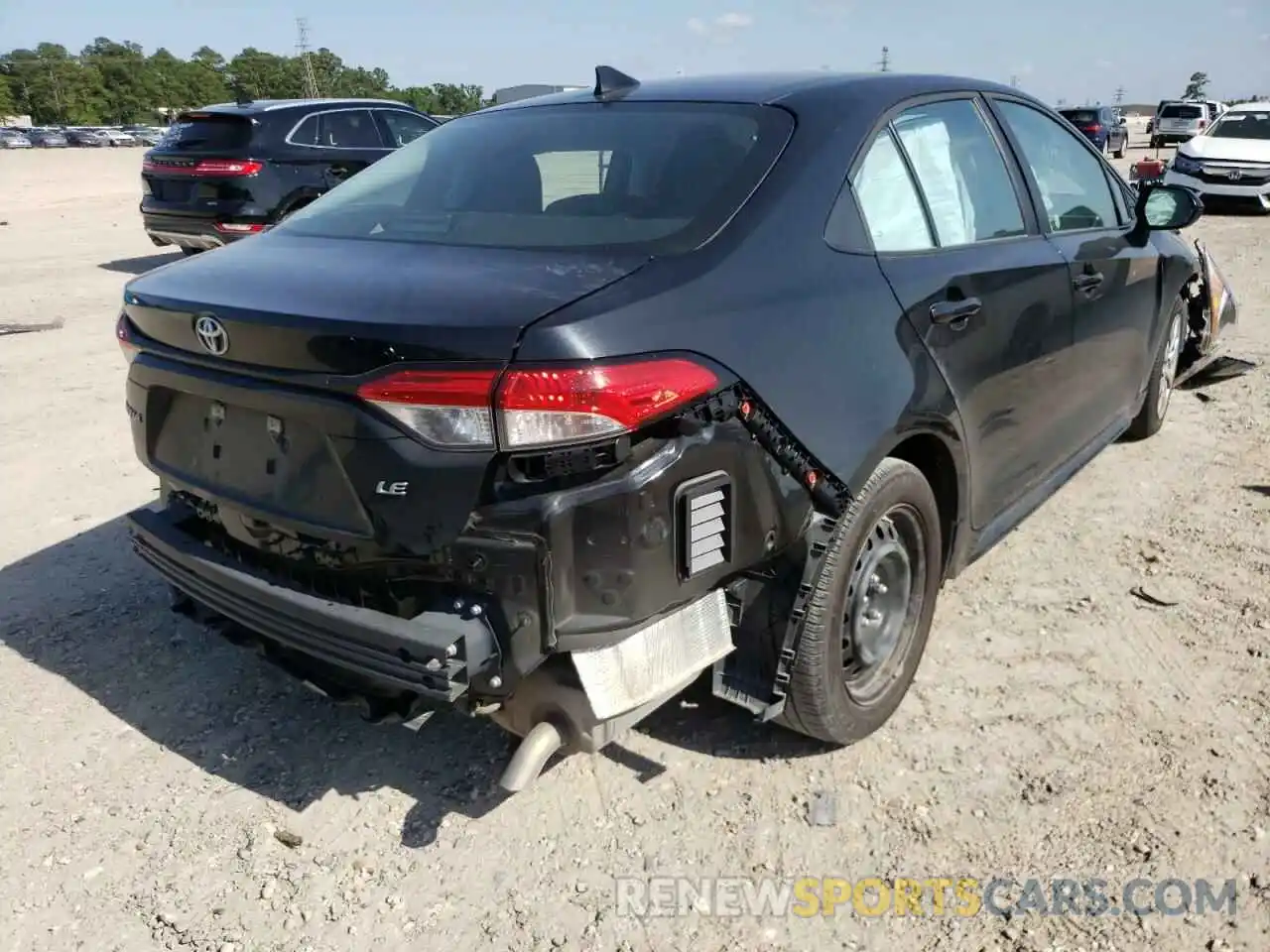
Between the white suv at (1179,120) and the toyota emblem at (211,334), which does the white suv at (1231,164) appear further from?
the white suv at (1179,120)

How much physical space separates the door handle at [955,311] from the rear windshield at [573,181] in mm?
643

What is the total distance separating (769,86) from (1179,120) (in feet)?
146

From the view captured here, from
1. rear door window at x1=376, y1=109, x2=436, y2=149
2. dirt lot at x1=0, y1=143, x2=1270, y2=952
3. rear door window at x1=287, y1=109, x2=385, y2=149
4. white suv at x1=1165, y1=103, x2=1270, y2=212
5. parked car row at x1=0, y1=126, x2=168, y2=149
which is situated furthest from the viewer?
parked car row at x1=0, y1=126, x2=168, y2=149

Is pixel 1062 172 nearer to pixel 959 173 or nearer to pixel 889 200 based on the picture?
pixel 959 173

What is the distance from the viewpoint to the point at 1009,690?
324cm

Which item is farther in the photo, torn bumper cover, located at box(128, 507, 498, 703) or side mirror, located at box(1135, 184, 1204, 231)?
side mirror, located at box(1135, 184, 1204, 231)

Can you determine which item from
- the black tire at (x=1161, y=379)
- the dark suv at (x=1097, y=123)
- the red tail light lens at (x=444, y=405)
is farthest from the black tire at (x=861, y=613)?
the dark suv at (x=1097, y=123)

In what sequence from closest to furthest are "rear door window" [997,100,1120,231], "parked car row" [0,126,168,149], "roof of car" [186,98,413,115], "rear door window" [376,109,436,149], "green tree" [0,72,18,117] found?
"rear door window" [997,100,1120,231] → "roof of car" [186,98,413,115] → "rear door window" [376,109,436,149] → "parked car row" [0,126,168,149] → "green tree" [0,72,18,117]

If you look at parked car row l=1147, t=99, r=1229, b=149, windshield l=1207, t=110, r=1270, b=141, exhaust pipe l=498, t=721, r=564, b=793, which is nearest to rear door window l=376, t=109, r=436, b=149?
exhaust pipe l=498, t=721, r=564, b=793

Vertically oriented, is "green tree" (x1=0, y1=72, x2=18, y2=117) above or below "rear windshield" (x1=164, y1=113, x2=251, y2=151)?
above

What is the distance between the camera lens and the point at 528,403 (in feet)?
6.64

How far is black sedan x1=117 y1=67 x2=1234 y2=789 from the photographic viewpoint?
2.10m

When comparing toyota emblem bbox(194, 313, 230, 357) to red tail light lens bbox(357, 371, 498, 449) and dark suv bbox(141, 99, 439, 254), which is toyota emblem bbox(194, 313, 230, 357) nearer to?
red tail light lens bbox(357, 371, 498, 449)

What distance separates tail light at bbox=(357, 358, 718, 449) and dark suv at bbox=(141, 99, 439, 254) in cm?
885
